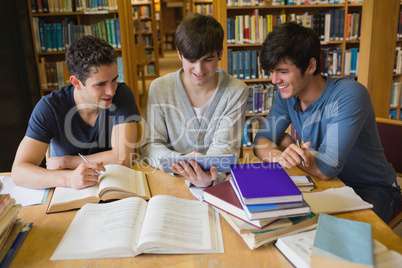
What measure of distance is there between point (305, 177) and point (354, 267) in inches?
21.8

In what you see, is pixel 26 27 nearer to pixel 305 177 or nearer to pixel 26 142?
pixel 26 142

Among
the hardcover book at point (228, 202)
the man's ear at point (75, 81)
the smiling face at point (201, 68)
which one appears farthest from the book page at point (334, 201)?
the man's ear at point (75, 81)

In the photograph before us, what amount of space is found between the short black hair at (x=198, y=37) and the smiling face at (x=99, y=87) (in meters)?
0.33

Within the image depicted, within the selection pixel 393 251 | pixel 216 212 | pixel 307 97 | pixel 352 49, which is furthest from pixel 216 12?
pixel 393 251

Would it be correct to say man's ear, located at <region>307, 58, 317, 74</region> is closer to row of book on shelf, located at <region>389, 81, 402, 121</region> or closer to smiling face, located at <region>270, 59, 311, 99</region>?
smiling face, located at <region>270, 59, 311, 99</region>

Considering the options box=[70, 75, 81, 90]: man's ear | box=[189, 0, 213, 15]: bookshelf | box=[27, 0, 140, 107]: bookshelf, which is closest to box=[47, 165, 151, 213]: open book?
box=[70, 75, 81, 90]: man's ear

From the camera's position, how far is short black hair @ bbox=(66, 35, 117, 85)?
1356mm

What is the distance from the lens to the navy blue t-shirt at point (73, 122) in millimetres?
1383

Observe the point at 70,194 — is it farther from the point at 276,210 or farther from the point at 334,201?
the point at 334,201

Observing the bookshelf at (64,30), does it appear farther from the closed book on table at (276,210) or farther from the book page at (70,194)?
the closed book on table at (276,210)

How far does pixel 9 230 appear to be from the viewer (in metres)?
0.89

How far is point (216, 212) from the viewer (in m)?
0.99

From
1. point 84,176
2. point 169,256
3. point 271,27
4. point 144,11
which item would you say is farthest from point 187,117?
point 144,11

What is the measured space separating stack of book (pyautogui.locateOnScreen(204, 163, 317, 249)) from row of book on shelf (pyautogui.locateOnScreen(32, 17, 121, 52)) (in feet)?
9.56
